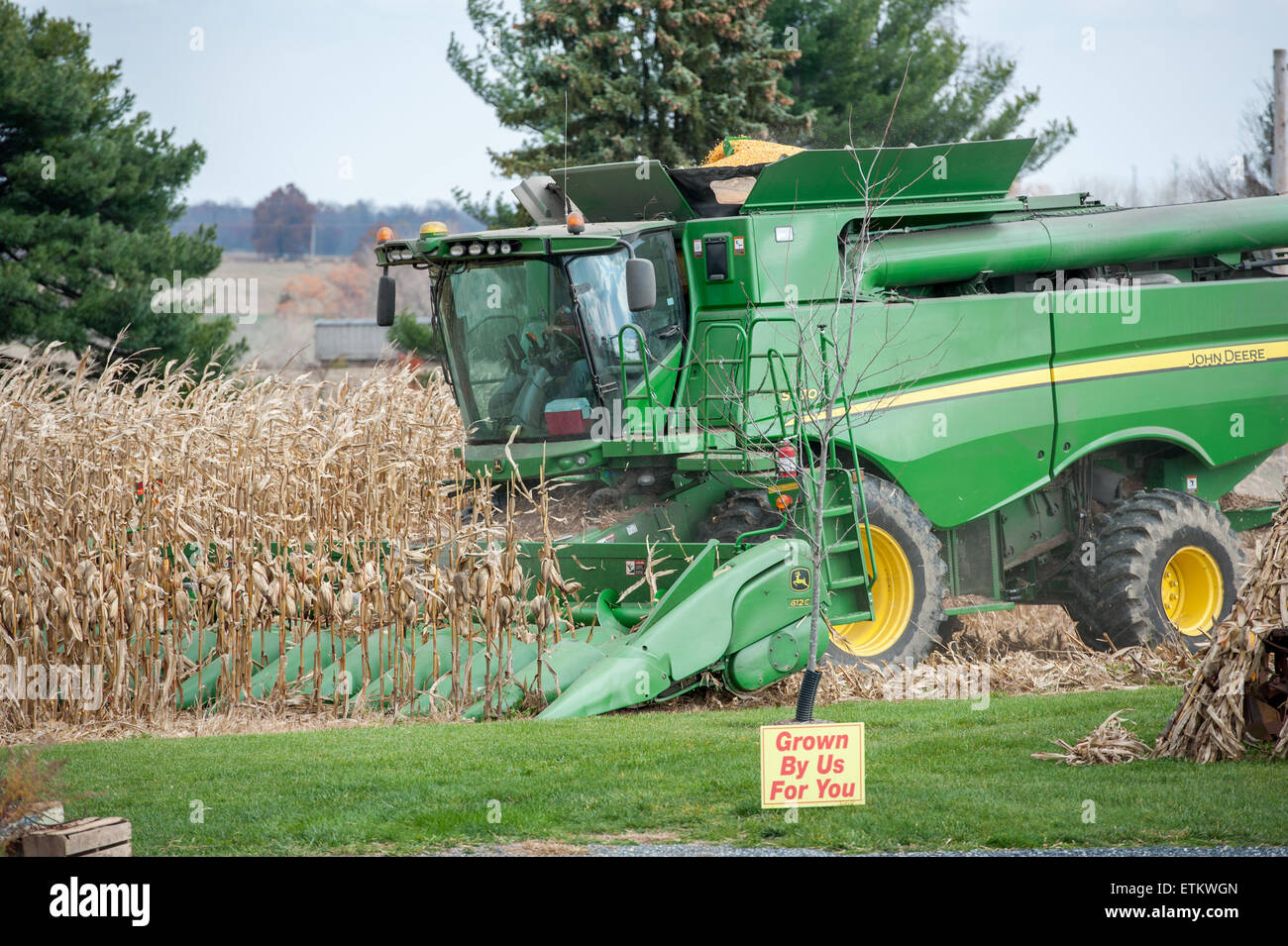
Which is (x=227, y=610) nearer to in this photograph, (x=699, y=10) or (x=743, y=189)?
(x=743, y=189)

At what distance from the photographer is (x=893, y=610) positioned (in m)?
9.61

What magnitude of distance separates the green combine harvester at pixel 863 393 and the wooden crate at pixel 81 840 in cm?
332

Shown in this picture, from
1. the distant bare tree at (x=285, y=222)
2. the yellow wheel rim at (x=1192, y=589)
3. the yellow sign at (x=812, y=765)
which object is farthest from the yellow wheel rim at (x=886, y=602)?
the distant bare tree at (x=285, y=222)

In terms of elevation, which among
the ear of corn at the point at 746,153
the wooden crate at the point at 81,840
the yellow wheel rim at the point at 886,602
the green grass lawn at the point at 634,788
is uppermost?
the ear of corn at the point at 746,153

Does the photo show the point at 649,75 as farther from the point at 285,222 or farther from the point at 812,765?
the point at 285,222

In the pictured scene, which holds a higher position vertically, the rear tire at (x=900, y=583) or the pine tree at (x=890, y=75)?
the pine tree at (x=890, y=75)

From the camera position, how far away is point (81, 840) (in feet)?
15.1

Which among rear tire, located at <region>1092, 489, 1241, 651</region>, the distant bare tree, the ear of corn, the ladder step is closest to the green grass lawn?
the ladder step

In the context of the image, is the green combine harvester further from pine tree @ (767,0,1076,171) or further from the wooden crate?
pine tree @ (767,0,1076,171)

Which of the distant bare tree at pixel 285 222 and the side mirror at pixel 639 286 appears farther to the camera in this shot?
the distant bare tree at pixel 285 222

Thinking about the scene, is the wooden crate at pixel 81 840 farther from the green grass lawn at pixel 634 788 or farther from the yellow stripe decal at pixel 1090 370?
the yellow stripe decal at pixel 1090 370

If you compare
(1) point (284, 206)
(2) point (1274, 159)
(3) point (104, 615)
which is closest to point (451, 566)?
(3) point (104, 615)

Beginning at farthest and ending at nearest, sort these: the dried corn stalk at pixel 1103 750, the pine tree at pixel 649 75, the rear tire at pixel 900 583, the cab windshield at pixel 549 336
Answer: the pine tree at pixel 649 75, the rear tire at pixel 900 583, the cab windshield at pixel 549 336, the dried corn stalk at pixel 1103 750

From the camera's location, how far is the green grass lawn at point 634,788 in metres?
5.44
